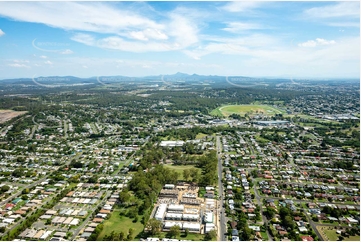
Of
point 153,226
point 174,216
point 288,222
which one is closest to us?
point 153,226

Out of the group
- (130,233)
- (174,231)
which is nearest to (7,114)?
(130,233)

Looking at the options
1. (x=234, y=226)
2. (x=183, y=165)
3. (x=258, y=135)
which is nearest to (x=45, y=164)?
(x=183, y=165)

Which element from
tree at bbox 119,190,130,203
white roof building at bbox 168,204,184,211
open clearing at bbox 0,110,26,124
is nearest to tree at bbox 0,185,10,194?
tree at bbox 119,190,130,203

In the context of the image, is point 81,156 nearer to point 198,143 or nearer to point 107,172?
point 107,172

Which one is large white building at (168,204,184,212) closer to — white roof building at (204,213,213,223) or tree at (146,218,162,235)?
white roof building at (204,213,213,223)

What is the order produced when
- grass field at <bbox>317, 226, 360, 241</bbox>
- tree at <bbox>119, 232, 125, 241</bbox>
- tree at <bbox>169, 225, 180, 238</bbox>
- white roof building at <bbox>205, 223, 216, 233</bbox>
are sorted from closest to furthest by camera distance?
tree at <bbox>119, 232, 125, 241</bbox> < tree at <bbox>169, 225, 180, 238</bbox> < grass field at <bbox>317, 226, 360, 241</bbox> < white roof building at <bbox>205, 223, 216, 233</bbox>

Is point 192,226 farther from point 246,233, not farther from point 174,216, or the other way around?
point 246,233

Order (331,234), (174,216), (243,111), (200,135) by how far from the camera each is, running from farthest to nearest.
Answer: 1. (243,111)
2. (200,135)
3. (174,216)
4. (331,234)

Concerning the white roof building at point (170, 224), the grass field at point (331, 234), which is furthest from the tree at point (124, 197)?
the grass field at point (331, 234)
